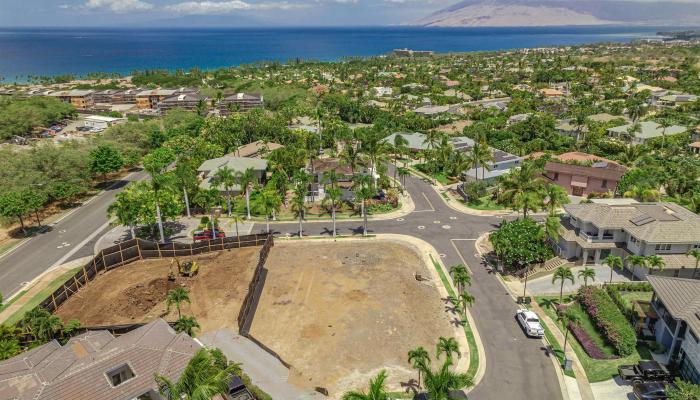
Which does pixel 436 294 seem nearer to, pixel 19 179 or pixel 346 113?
pixel 19 179

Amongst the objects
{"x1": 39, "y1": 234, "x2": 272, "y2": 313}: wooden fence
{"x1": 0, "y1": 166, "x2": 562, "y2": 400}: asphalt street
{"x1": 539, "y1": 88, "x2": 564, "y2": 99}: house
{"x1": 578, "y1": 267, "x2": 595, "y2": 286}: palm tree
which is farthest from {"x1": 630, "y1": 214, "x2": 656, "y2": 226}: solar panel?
{"x1": 539, "y1": 88, "x2": 564, "y2": 99}: house

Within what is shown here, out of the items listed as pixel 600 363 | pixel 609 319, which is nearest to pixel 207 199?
pixel 609 319

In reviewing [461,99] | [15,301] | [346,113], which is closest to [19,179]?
[15,301]

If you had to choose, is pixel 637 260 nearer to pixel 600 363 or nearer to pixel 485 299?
pixel 600 363

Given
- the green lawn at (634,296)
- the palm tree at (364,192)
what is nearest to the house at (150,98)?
the palm tree at (364,192)

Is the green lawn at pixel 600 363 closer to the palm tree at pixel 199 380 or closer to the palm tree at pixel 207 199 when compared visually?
the palm tree at pixel 199 380
